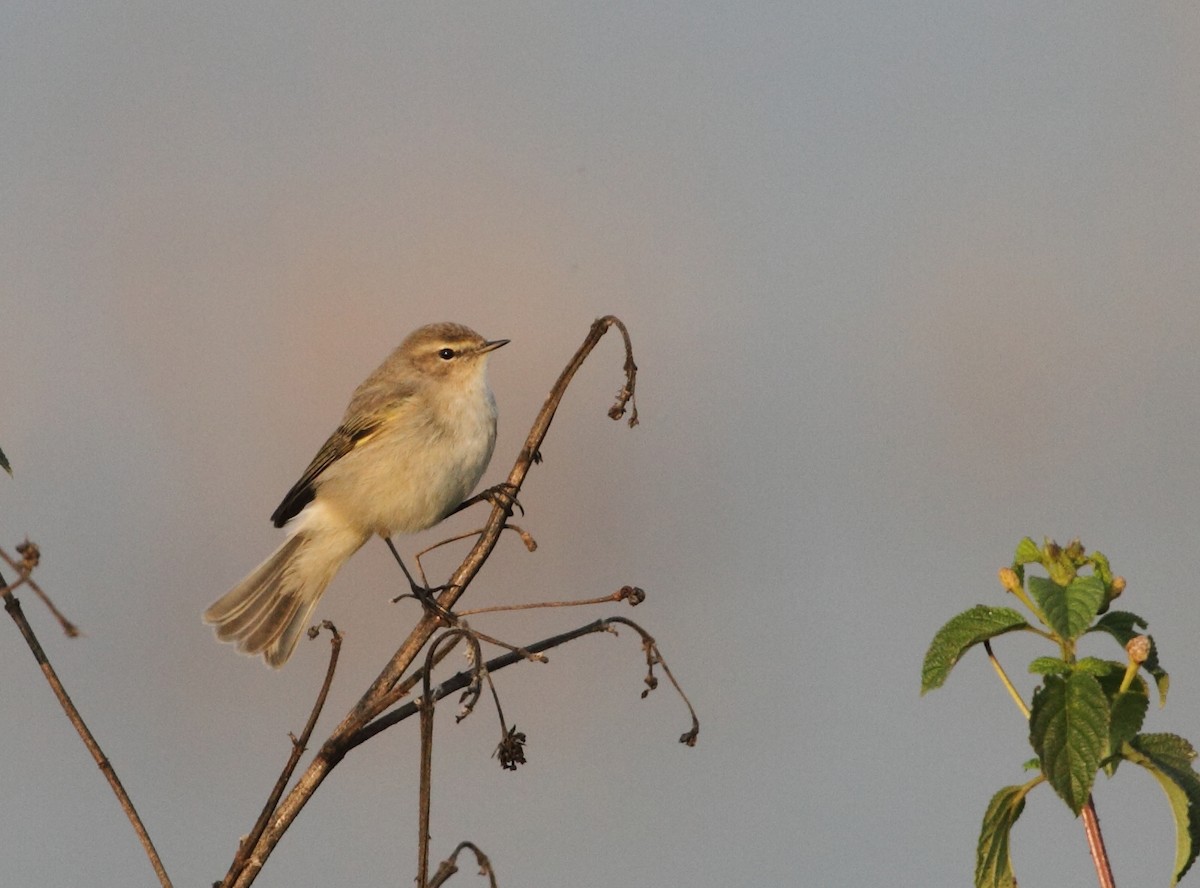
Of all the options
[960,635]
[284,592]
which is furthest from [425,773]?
[284,592]

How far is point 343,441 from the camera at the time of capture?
3.93 m

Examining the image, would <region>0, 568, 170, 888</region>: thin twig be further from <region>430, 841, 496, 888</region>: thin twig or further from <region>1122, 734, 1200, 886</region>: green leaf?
<region>1122, 734, 1200, 886</region>: green leaf

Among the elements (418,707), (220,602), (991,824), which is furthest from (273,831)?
(220,602)

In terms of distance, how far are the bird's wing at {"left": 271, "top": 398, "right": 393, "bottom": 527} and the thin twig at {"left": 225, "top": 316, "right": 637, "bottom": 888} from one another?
87.6 inches

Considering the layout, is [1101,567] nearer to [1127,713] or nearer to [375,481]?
[1127,713]

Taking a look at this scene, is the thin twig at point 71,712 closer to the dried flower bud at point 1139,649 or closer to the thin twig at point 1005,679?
the thin twig at point 1005,679

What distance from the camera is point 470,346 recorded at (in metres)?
4.05

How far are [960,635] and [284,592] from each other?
8.38 ft

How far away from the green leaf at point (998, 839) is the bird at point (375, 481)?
7.53 feet

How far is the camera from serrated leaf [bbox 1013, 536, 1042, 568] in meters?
1.43

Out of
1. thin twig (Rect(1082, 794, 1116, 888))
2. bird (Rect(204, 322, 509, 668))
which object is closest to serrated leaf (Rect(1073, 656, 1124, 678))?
thin twig (Rect(1082, 794, 1116, 888))

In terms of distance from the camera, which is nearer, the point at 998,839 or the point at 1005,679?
the point at 1005,679

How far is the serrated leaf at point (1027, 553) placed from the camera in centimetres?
143

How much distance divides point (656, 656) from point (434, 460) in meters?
2.09
